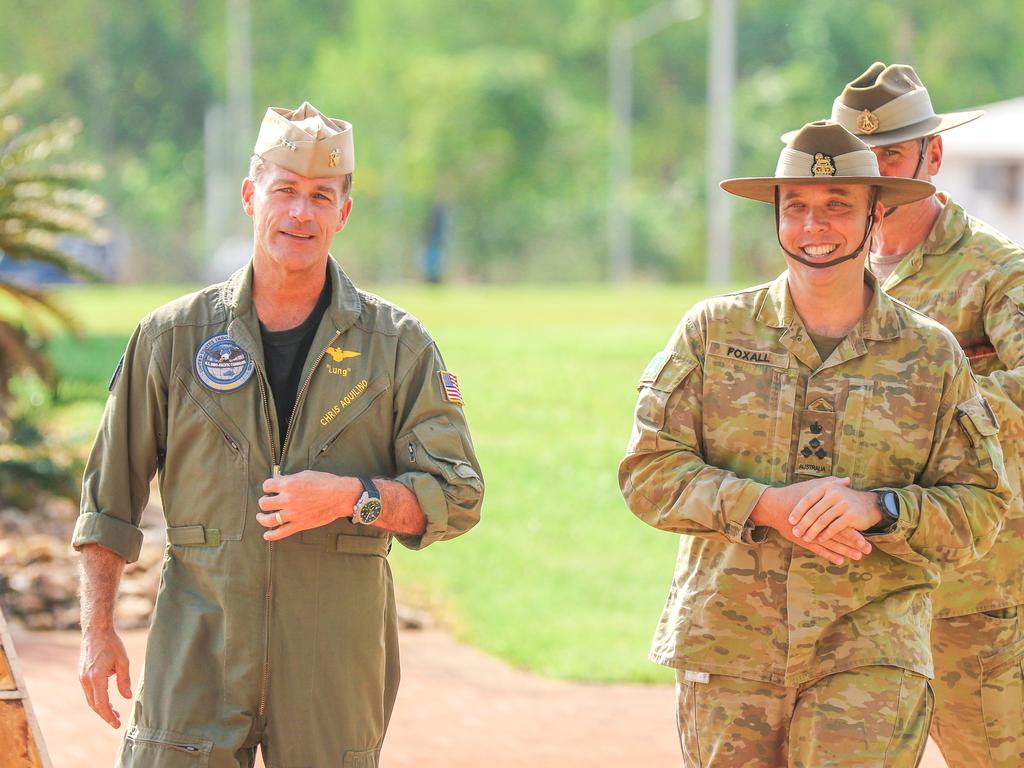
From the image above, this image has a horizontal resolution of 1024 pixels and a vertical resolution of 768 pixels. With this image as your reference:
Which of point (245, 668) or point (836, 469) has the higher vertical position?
point (836, 469)

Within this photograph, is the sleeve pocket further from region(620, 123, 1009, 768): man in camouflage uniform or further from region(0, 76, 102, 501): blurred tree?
Answer: region(0, 76, 102, 501): blurred tree

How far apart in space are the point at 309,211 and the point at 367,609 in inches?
40.1

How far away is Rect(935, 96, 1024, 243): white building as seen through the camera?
131 feet

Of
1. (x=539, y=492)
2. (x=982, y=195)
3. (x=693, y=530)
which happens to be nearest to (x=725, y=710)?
(x=693, y=530)

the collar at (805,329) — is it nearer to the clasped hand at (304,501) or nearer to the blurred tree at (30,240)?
the clasped hand at (304,501)

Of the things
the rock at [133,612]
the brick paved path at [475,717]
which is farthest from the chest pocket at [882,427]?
the rock at [133,612]

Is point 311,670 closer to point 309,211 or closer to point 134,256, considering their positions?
point 309,211

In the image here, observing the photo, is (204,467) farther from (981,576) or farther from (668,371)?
(981,576)

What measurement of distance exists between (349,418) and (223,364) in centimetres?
35

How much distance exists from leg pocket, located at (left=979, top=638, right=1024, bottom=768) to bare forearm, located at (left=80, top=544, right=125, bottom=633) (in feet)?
9.13

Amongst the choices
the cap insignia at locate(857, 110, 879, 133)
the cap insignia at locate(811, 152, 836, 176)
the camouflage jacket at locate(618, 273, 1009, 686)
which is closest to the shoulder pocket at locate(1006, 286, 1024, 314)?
the cap insignia at locate(857, 110, 879, 133)

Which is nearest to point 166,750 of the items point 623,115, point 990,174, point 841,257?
point 841,257

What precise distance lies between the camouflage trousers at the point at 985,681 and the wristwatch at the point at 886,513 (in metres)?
1.32

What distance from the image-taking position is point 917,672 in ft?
14.7
